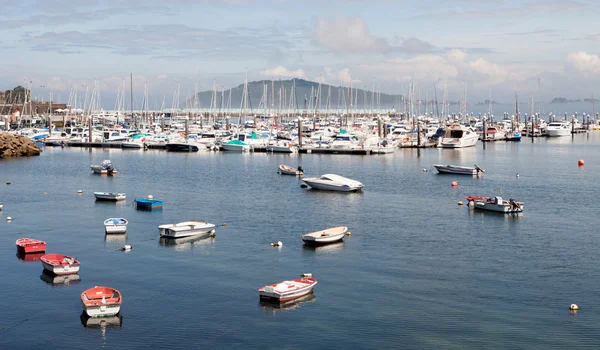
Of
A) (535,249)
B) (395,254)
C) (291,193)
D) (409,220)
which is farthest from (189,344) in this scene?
(291,193)

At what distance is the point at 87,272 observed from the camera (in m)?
37.1

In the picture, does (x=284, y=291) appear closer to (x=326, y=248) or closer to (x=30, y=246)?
(x=326, y=248)

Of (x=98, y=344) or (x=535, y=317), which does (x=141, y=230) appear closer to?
(x=98, y=344)

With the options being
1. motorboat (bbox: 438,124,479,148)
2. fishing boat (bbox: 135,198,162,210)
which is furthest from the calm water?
motorboat (bbox: 438,124,479,148)

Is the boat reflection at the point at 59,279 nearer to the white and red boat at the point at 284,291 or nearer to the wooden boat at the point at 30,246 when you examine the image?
the wooden boat at the point at 30,246

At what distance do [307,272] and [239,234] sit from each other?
1119 cm

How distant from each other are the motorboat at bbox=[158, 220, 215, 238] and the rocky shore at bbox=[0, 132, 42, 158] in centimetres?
7732

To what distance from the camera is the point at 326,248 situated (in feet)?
143

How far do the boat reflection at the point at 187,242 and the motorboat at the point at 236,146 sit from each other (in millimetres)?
76058

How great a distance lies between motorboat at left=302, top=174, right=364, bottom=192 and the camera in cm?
6950

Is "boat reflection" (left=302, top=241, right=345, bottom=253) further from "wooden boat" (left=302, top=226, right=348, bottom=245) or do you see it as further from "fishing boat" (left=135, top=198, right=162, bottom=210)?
"fishing boat" (left=135, top=198, right=162, bottom=210)

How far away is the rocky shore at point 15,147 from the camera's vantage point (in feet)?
374

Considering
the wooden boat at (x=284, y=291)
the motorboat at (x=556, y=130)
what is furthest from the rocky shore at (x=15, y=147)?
the motorboat at (x=556, y=130)

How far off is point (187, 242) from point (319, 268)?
10.6m
